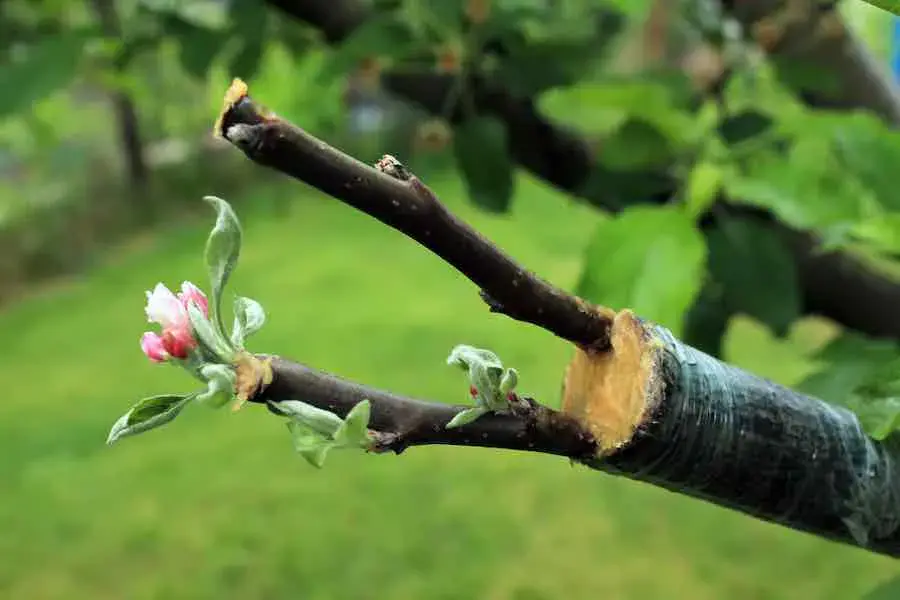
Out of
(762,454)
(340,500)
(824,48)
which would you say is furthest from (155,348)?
(340,500)

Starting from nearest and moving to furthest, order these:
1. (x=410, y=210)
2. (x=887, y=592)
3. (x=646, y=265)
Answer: (x=410, y=210) → (x=887, y=592) → (x=646, y=265)

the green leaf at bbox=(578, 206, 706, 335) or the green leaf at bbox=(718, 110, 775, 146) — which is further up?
the green leaf at bbox=(718, 110, 775, 146)

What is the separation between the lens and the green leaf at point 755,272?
0.49 meters

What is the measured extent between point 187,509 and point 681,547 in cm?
45

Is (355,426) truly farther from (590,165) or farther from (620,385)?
(590,165)

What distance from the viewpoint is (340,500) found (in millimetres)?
905

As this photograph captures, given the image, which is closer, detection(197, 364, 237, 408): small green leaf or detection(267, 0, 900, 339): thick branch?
detection(197, 364, 237, 408): small green leaf

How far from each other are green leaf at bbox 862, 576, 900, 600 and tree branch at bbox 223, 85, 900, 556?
0.08 ft

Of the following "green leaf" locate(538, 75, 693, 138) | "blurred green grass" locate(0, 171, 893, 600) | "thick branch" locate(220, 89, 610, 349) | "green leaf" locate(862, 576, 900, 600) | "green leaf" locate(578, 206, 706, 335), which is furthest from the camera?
"blurred green grass" locate(0, 171, 893, 600)

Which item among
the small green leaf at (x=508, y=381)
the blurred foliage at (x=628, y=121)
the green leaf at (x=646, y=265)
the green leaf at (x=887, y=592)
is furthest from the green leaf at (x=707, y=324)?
the small green leaf at (x=508, y=381)

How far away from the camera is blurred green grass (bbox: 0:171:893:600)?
788mm

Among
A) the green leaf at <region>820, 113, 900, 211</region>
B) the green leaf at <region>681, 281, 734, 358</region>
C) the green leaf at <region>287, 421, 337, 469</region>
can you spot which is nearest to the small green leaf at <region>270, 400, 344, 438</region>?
the green leaf at <region>287, 421, 337, 469</region>

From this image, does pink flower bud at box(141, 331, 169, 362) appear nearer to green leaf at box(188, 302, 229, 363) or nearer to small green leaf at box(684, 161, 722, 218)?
green leaf at box(188, 302, 229, 363)

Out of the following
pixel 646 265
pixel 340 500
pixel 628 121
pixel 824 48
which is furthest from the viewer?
pixel 340 500
